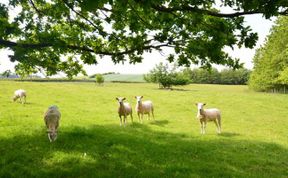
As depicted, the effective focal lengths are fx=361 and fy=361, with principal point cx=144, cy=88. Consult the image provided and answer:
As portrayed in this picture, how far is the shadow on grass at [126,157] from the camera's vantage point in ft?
38.5

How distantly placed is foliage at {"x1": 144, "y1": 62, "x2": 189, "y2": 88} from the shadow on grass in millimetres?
63815

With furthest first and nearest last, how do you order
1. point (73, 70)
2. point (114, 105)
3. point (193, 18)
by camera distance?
point (114, 105) → point (73, 70) → point (193, 18)

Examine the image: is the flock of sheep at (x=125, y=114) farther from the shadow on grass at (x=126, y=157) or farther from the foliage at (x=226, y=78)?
the foliage at (x=226, y=78)

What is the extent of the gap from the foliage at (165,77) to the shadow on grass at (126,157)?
63815 mm

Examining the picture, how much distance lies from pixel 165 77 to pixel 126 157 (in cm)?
7054

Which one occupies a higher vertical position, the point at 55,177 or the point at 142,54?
the point at 142,54

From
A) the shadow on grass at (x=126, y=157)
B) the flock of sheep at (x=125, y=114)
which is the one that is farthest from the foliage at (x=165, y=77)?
the shadow on grass at (x=126, y=157)

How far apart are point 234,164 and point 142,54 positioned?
566 cm

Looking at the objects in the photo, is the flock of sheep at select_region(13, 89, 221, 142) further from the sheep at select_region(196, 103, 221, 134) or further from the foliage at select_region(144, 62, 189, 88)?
the foliage at select_region(144, 62, 189, 88)

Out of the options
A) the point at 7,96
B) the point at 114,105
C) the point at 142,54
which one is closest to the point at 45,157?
the point at 142,54

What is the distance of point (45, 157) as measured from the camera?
A: 42.8 feet

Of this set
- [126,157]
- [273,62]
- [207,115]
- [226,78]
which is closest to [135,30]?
[126,157]

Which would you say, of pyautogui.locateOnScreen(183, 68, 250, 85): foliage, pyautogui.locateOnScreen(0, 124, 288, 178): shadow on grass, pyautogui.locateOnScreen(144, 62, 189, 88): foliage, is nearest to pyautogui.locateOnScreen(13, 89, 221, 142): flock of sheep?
pyautogui.locateOnScreen(0, 124, 288, 178): shadow on grass

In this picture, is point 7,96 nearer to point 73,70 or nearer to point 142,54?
point 73,70
